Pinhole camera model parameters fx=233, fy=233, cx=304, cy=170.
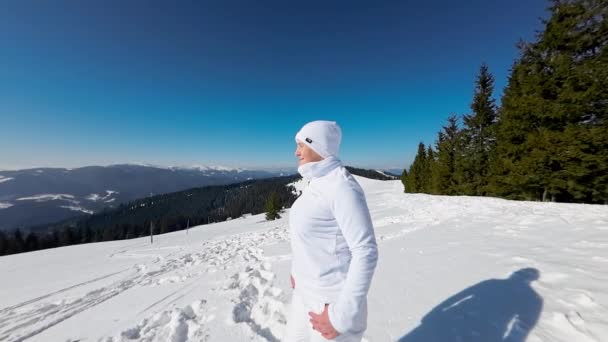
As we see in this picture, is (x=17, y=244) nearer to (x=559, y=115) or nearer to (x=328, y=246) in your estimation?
(x=328, y=246)

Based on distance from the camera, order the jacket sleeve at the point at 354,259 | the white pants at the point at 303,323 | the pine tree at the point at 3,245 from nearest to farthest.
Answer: the jacket sleeve at the point at 354,259
the white pants at the point at 303,323
the pine tree at the point at 3,245

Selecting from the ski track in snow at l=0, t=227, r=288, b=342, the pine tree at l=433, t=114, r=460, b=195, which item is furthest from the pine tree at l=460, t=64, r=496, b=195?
the ski track in snow at l=0, t=227, r=288, b=342

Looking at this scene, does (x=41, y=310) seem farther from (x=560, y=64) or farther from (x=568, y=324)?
(x=560, y=64)

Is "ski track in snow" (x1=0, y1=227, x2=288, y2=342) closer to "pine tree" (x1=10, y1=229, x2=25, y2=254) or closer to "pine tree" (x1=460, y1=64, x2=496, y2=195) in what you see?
"pine tree" (x1=460, y1=64, x2=496, y2=195)

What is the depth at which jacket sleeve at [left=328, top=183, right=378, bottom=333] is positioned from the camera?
4.78 ft

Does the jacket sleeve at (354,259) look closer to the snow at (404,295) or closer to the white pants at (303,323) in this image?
the white pants at (303,323)

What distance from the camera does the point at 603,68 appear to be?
10820 millimetres

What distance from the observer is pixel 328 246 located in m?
1.74

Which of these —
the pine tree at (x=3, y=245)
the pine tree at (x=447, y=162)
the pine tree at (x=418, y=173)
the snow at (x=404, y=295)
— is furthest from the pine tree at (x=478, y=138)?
the pine tree at (x=3, y=245)

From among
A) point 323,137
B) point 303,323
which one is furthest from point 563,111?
point 303,323

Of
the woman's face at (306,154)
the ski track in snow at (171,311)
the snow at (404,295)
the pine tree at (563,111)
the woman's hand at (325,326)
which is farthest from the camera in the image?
the pine tree at (563,111)

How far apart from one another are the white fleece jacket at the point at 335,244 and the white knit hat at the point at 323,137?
0.26ft

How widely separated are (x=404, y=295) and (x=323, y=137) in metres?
3.37

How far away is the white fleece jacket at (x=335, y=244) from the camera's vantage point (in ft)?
4.85
